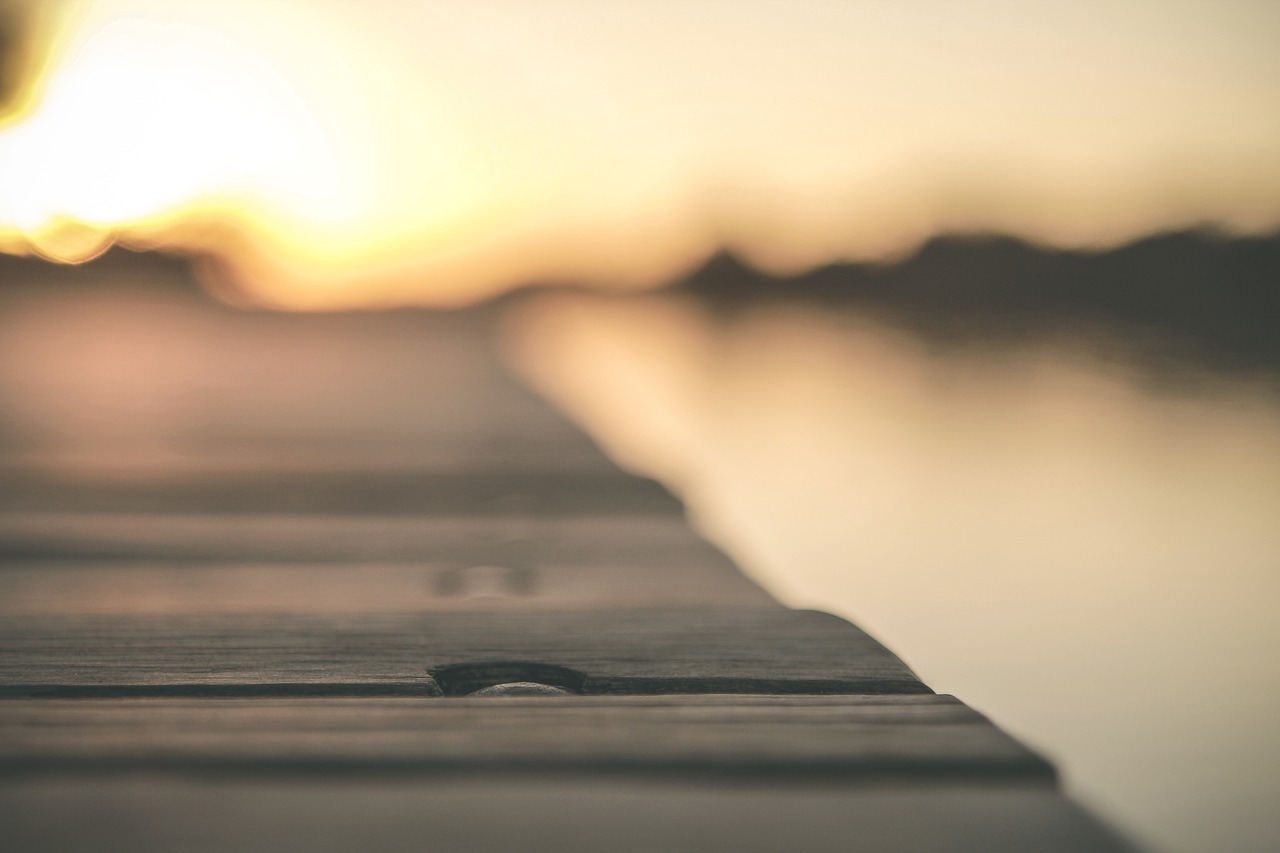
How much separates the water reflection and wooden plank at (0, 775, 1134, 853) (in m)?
0.07

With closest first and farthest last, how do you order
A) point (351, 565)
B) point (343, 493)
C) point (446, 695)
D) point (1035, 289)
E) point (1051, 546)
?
point (446, 695)
point (351, 565)
point (343, 493)
point (1051, 546)
point (1035, 289)

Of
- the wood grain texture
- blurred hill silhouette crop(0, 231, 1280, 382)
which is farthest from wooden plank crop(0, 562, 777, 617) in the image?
blurred hill silhouette crop(0, 231, 1280, 382)

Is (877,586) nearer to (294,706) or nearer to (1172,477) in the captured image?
(294,706)

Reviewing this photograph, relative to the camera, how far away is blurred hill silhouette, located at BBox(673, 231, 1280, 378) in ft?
65.6

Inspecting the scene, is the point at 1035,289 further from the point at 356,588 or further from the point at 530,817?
the point at 530,817

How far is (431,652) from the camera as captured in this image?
0.67m

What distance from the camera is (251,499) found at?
1.44 meters

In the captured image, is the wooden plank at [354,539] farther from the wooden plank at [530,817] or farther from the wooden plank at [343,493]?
the wooden plank at [530,817]

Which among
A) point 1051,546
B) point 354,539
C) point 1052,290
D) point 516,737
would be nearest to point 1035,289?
point 1052,290

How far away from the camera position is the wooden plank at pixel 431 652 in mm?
599

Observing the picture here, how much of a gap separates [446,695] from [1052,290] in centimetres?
3078

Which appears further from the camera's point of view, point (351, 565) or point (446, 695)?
point (351, 565)

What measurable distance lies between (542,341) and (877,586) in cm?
831

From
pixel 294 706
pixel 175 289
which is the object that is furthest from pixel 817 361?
pixel 294 706
